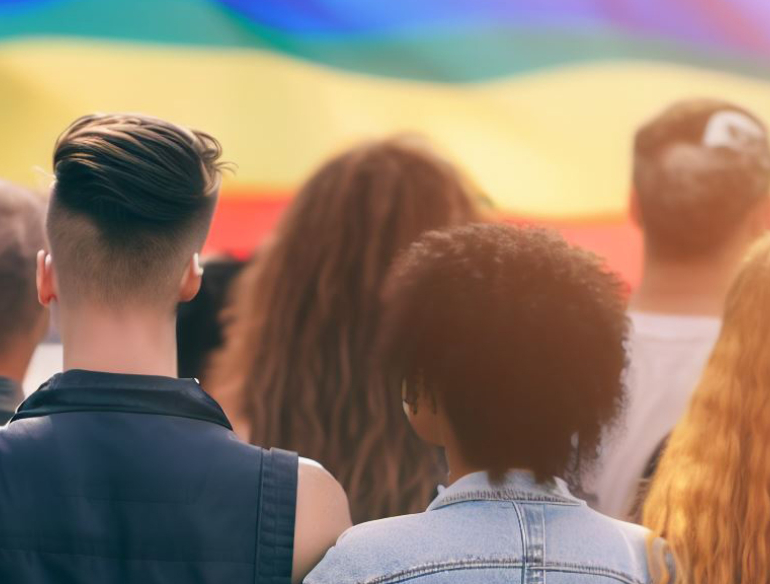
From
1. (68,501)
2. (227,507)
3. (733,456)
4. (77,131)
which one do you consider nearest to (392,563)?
(227,507)

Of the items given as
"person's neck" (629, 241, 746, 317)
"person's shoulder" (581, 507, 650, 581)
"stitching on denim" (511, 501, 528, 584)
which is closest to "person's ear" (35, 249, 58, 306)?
"stitching on denim" (511, 501, 528, 584)

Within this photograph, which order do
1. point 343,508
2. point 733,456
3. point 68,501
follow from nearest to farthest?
1. point 68,501
2. point 343,508
3. point 733,456

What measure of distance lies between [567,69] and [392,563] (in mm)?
3227

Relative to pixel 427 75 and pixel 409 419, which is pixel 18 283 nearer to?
pixel 409 419

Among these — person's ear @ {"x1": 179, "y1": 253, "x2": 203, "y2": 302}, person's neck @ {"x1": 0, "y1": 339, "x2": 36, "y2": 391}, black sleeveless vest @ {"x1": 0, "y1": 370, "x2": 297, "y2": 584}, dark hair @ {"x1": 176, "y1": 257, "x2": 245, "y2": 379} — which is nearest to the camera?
black sleeveless vest @ {"x1": 0, "y1": 370, "x2": 297, "y2": 584}

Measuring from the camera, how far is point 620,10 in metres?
5.00

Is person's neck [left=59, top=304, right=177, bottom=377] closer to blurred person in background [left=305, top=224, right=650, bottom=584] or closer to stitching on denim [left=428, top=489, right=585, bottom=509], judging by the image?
blurred person in background [left=305, top=224, right=650, bottom=584]

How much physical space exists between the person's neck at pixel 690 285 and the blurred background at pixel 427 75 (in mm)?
1365

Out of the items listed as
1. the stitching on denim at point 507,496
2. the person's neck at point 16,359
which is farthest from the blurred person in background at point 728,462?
the person's neck at point 16,359

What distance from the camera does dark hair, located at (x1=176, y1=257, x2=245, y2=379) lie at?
11.9 ft

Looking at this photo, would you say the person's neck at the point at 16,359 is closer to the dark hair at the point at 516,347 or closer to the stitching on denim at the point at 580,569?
the dark hair at the point at 516,347

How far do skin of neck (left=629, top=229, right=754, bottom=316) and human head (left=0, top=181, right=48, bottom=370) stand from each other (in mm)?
1491

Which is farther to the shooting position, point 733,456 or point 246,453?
point 733,456

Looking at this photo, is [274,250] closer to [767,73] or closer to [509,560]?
[509,560]
